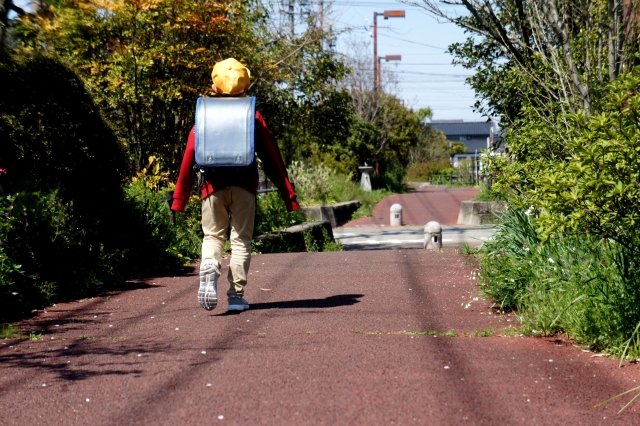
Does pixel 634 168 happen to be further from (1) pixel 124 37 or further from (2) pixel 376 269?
(1) pixel 124 37

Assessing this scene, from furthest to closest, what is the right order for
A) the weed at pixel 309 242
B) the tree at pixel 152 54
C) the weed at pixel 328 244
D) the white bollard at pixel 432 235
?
the weed at pixel 328 244, the weed at pixel 309 242, the white bollard at pixel 432 235, the tree at pixel 152 54

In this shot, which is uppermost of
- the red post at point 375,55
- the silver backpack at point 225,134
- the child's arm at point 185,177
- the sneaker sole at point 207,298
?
the red post at point 375,55

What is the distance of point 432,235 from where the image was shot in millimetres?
12141

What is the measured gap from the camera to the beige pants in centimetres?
623

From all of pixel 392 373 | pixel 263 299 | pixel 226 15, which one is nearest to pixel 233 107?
pixel 263 299

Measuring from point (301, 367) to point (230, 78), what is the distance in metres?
2.58

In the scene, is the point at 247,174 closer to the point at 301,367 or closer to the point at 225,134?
the point at 225,134

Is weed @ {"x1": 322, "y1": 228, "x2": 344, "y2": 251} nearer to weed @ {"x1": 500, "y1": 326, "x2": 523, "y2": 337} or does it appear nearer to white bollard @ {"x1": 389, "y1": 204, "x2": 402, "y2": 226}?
white bollard @ {"x1": 389, "y1": 204, "x2": 402, "y2": 226}

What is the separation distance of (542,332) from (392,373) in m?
1.42

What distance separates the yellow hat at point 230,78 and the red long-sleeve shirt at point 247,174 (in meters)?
0.25

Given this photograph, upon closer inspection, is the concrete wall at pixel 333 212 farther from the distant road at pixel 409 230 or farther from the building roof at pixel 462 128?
the building roof at pixel 462 128

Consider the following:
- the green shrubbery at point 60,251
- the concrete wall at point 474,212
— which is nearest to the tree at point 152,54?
the green shrubbery at point 60,251

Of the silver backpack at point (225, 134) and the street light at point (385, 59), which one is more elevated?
the street light at point (385, 59)

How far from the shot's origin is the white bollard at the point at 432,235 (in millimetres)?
12023
